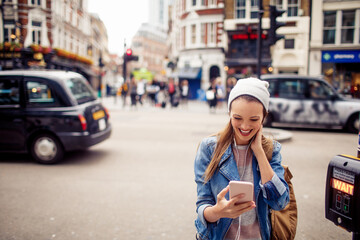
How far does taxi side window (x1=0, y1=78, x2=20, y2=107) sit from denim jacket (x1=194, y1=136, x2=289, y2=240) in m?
5.51

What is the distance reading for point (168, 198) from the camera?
417 centimetres

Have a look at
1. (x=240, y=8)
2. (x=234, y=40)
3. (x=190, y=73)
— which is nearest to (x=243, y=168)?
(x=240, y=8)

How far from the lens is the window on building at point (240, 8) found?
2444cm

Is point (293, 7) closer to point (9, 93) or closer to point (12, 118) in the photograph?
point (9, 93)

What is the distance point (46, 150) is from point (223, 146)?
505 cm

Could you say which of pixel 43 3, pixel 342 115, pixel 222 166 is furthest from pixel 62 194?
pixel 43 3

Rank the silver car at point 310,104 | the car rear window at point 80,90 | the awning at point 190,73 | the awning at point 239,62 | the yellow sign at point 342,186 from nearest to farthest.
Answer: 1. the yellow sign at point 342,186
2. the car rear window at point 80,90
3. the silver car at point 310,104
4. the awning at point 239,62
5. the awning at point 190,73

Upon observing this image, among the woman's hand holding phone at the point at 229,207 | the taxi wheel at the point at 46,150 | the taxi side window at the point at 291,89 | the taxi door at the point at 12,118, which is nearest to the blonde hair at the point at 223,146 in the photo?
the woman's hand holding phone at the point at 229,207

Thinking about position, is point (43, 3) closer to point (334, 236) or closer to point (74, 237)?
point (74, 237)

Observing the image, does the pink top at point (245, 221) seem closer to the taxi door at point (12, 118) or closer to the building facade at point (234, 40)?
the taxi door at point (12, 118)

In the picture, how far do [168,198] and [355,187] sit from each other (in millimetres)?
2900

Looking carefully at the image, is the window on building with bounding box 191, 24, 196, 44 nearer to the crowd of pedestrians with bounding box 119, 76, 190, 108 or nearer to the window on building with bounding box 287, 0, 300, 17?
the window on building with bounding box 287, 0, 300, 17

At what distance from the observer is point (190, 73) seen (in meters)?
29.7

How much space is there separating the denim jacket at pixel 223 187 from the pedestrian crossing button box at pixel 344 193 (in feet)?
1.22
